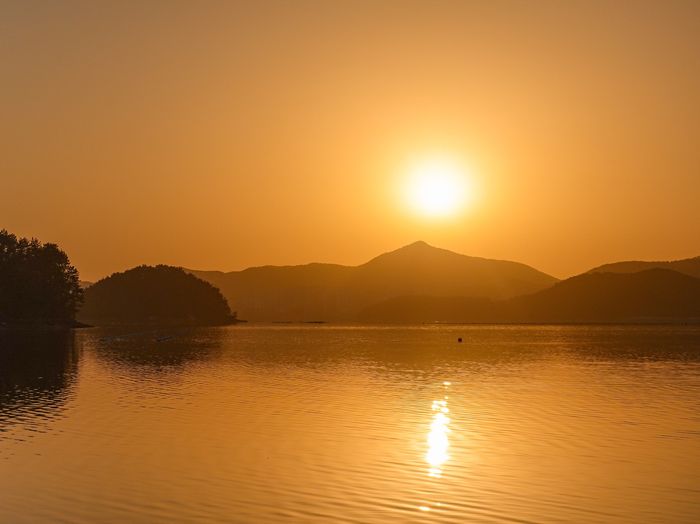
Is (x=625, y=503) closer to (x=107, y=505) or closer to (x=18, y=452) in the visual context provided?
(x=107, y=505)

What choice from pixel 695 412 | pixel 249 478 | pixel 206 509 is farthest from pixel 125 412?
pixel 695 412

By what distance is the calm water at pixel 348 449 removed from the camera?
29250 millimetres

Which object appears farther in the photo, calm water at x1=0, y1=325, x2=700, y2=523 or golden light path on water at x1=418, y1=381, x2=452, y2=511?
golden light path on water at x1=418, y1=381, x2=452, y2=511

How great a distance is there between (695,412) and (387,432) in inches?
959

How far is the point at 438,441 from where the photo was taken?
44125mm

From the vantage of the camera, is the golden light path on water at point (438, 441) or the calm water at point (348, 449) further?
the golden light path on water at point (438, 441)

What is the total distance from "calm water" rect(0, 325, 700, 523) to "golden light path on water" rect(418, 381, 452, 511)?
14 centimetres

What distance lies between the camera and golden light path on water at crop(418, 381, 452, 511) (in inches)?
1420

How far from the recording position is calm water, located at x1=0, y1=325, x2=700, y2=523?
29250 mm

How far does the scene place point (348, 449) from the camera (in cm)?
4138

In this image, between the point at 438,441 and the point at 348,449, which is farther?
the point at 438,441

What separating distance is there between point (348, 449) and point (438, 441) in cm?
567

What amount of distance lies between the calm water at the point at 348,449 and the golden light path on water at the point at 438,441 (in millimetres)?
144

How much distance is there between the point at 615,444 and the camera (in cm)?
4356
